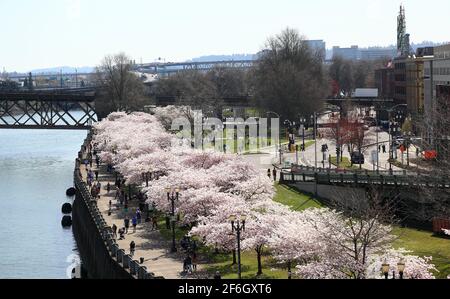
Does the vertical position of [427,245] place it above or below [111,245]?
below

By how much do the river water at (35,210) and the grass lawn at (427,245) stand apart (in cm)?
1956

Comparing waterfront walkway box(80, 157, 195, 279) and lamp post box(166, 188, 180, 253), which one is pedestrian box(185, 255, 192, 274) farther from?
lamp post box(166, 188, 180, 253)

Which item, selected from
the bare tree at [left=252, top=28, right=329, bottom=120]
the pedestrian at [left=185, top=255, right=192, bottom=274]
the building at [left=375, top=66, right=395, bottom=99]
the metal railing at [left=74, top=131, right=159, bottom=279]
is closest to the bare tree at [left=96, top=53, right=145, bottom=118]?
the bare tree at [left=252, top=28, right=329, bottom=120]

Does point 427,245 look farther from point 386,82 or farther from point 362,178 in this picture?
point 386,82

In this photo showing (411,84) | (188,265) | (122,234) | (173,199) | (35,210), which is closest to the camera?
(188,265)

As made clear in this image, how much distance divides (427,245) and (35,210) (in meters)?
41.8

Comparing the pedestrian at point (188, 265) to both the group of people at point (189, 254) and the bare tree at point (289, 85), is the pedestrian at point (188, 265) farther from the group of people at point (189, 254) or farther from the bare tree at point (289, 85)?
the bare tree at point (289, 85)

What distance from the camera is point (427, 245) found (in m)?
50.0

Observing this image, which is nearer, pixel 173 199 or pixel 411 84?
pixel 173 199

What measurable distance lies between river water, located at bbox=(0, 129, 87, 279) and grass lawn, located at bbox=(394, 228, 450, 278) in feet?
64.2

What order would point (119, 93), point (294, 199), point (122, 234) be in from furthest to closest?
point (119, 93), point (294, 199), point (122, 234)

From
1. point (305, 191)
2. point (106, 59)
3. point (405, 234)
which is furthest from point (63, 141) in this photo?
point (405, 234)

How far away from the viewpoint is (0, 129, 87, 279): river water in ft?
195

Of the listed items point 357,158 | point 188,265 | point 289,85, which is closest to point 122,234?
point 188,265
